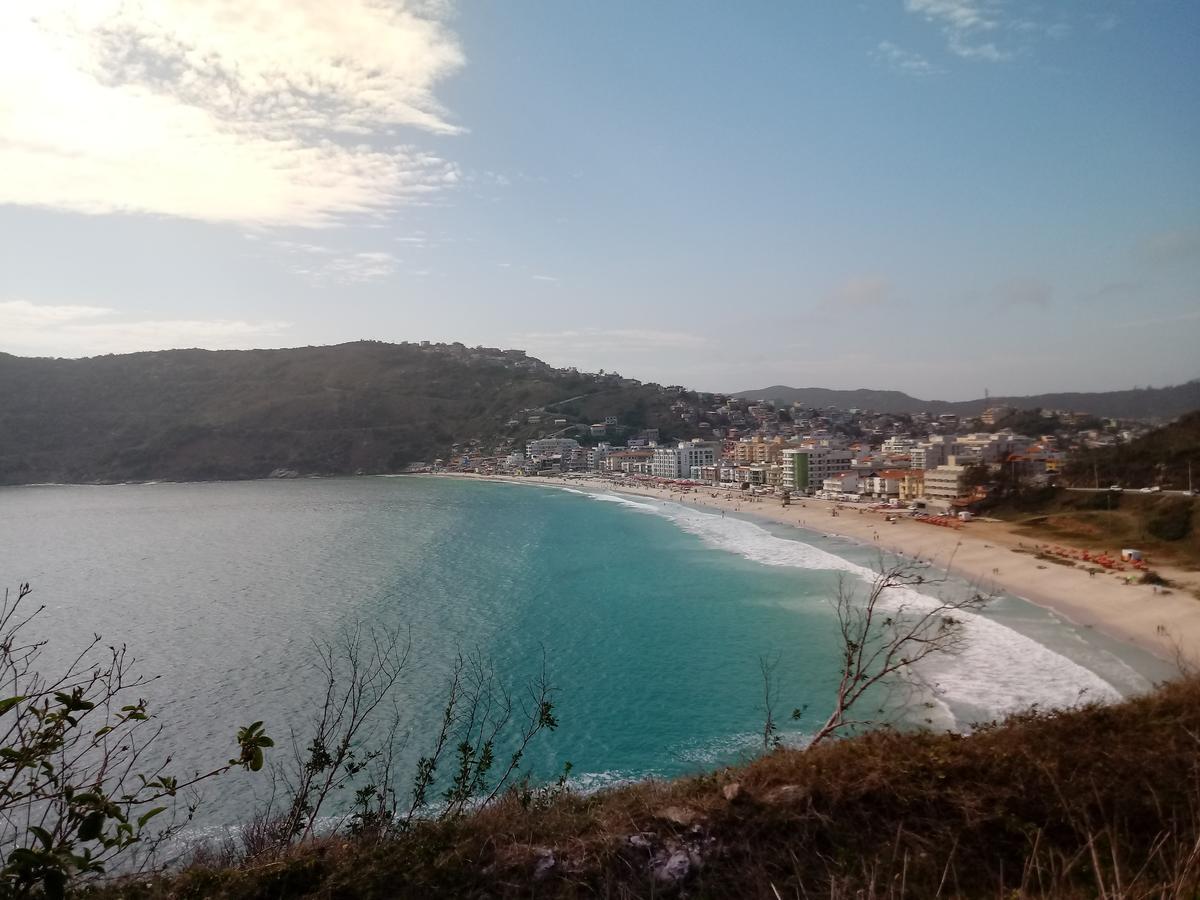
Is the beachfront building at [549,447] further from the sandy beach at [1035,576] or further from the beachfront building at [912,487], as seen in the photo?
the beachfront building at [912,487]

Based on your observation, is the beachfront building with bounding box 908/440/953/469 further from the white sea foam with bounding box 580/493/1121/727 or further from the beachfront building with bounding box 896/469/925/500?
the white sea foam with bounding box 580/493/1121/727

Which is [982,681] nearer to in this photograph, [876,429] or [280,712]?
[280,712]

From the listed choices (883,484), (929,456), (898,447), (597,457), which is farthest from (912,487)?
(597,457)

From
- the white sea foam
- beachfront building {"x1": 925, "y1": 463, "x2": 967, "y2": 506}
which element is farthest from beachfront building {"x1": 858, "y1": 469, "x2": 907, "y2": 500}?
the white sea foam

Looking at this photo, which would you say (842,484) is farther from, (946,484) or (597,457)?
(597,457)

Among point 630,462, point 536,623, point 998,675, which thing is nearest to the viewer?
point 998,675

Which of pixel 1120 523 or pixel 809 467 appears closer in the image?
pixel 1120 523

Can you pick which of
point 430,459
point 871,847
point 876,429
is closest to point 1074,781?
point 871,847
